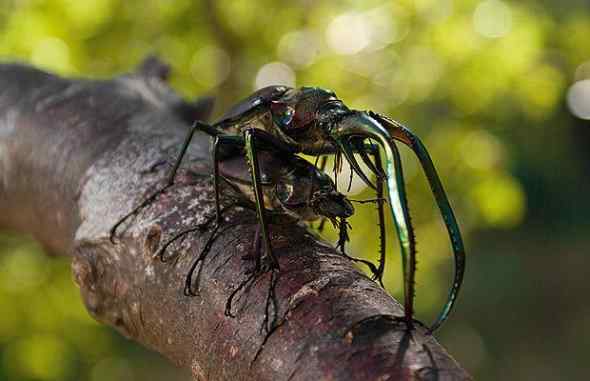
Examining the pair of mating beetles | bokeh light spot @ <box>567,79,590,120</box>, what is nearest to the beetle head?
the pair of mating beetles

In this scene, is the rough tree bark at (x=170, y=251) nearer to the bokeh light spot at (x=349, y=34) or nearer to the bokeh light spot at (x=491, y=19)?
the bokeh light spot at (x=349, y=34)

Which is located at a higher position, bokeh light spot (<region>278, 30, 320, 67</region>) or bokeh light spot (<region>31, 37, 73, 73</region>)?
bokeh light spot (<region>278, 30, 320, 67</region>)

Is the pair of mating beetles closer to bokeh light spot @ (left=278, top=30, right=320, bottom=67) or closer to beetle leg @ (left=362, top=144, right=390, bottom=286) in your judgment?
beetle leg @ (left=362, top=144, right=390, bottom=286)

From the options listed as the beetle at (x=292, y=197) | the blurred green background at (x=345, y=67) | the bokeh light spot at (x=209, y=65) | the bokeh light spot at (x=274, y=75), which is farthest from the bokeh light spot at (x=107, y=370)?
the beetle at (x=292, y=197)

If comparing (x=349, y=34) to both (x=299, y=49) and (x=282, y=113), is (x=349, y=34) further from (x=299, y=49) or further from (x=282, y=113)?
(x=282, y=113)

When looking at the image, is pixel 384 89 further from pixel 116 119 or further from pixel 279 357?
pixel 279 357

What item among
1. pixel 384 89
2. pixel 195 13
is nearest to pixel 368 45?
pixel 384 89
